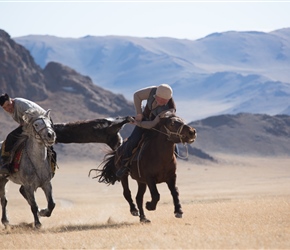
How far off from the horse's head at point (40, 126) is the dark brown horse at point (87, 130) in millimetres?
1679

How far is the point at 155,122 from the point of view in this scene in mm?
15234

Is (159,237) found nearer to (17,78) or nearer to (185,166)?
(185,166)

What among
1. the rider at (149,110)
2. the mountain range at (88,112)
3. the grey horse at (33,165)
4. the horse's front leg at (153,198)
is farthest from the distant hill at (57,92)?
the horse's front leg at (153,198)

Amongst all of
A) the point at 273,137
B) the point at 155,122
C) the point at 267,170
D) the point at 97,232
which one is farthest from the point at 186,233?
the point at 273,137

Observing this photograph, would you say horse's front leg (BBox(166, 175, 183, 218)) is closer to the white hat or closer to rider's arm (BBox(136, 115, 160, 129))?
rider's arm (BBox(136, 115, 160, 129))

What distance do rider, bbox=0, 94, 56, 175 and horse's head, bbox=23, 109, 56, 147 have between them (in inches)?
5.1

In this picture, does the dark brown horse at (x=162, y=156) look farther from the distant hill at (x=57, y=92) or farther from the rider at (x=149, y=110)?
the distant hill at (x=57, y=92)

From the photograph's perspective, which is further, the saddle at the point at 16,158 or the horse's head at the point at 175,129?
the saddle at the point at 16,158

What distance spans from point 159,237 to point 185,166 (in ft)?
229

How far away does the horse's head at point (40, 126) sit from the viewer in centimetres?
1466

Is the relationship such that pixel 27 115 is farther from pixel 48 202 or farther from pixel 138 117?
pixel 138 117

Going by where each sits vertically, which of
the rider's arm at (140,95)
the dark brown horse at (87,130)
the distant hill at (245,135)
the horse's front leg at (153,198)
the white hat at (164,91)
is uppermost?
the white hat at (164,91)

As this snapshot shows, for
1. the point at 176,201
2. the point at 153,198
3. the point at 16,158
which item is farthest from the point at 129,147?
the point at 16,158

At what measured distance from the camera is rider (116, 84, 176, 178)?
15.2 meters
